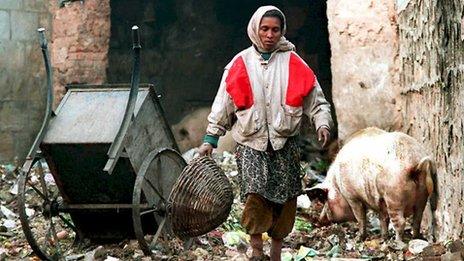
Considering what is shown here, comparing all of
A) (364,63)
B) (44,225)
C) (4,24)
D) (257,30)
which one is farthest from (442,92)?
(4,24)

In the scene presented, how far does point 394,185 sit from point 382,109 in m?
2.62

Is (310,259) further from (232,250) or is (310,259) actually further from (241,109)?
(241,109)

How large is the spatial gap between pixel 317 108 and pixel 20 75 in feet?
18.5

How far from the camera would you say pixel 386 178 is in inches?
244

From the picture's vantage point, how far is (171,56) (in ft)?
38.9

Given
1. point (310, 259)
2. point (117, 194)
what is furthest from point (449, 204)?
point (117, 194)

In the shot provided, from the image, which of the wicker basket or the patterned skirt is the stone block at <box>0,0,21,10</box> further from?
the patterned skirt

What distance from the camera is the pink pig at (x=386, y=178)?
6098mm

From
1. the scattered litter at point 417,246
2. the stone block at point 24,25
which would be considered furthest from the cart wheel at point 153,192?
the stone block at point 24,25

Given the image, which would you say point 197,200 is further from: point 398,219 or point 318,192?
point 318,192

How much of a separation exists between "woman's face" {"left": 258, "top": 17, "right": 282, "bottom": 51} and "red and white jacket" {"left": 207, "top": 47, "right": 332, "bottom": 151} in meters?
0.11

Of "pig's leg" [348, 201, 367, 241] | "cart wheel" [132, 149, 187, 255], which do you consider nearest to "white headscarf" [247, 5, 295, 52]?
"cart wheel" [132, 149, 187, 255]

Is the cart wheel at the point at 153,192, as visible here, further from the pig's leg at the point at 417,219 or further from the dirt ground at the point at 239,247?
the pig's leg at the point at 417,219

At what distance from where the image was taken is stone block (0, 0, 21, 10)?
388 inches
